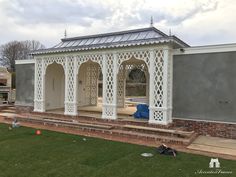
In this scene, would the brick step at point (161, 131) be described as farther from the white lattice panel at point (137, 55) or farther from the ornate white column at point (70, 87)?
the ornate white column at point (70, 87)

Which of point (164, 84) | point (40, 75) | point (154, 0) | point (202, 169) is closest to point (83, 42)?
point (40, 75)

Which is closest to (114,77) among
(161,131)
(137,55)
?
(137,55)

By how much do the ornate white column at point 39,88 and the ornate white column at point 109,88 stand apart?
369 centimetres

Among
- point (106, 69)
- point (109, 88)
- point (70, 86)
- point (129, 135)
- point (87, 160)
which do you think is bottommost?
point (87, 160)

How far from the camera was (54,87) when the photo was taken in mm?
13086

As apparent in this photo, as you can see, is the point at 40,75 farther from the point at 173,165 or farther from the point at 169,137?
the point at 173,165

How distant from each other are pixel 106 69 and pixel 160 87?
8.06 ft

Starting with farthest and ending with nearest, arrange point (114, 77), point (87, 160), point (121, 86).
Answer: point (121, 86) → point (114, 77) → point (87, 160)

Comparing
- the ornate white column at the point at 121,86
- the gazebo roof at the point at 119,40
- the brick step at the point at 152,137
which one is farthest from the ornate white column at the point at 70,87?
the ornate white column at the point at 121,86

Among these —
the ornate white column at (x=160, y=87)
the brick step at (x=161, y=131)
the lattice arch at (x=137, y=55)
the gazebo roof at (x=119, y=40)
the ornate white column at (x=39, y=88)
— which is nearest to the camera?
the brick step at (x=161, y=131)

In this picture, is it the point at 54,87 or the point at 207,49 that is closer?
the point at 207,49

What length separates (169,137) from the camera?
25.0ft

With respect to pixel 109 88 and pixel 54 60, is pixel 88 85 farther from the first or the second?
pixel 109 88

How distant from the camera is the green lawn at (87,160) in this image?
4.97 meters
